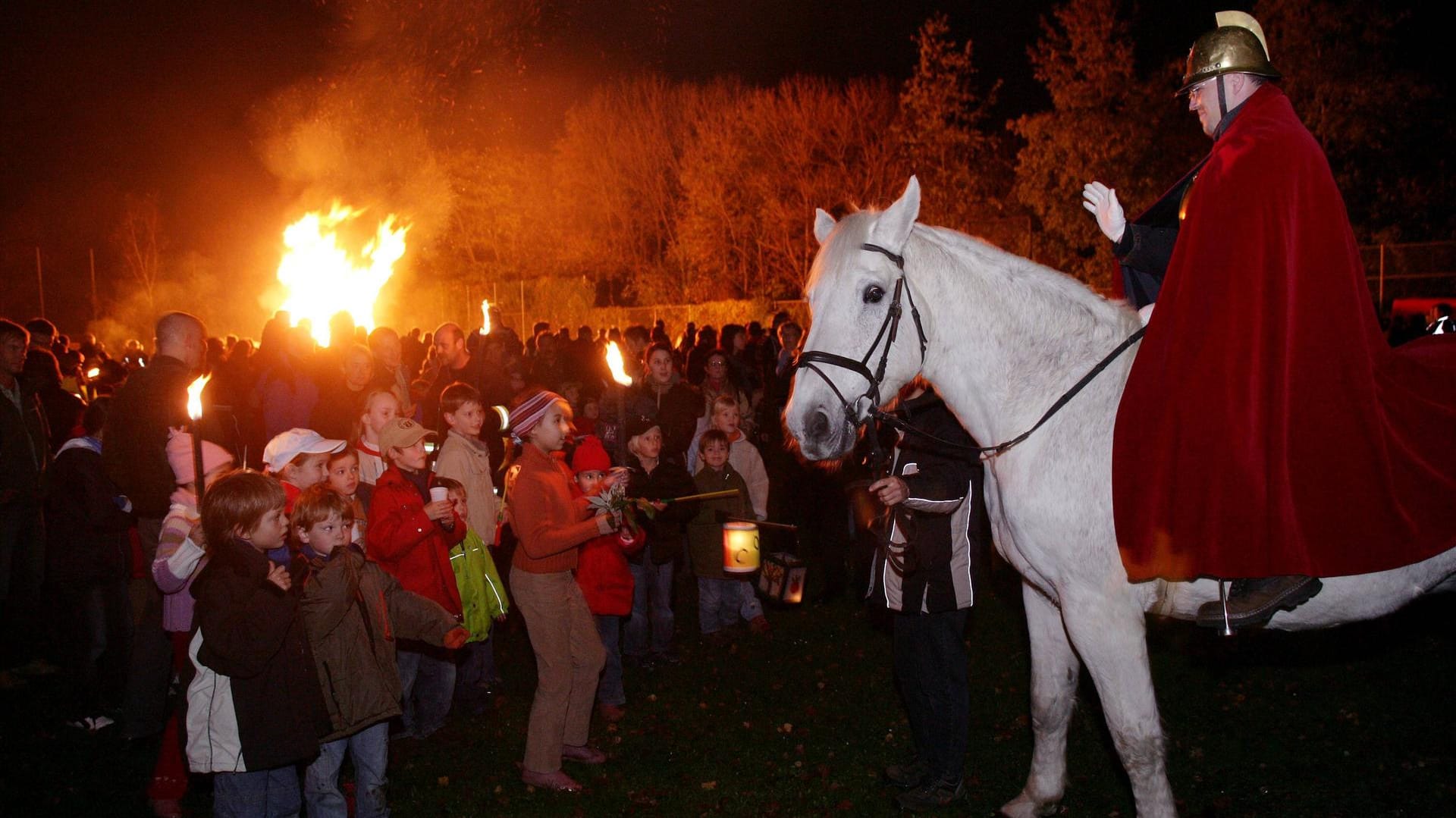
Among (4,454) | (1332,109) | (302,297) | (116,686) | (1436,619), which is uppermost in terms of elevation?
(1332,109)

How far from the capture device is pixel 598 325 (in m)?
37.4

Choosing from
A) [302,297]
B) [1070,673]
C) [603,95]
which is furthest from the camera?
[603,95]

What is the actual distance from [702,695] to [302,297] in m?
15.7

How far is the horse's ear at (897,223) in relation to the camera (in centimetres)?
403

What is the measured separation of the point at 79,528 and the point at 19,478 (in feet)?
4.35

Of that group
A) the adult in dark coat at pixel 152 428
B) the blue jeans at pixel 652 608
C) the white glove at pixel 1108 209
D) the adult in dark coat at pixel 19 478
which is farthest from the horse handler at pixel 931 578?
the adult in dark coat at pixel 19 478

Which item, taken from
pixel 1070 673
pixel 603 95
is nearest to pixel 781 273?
pixel 603 95

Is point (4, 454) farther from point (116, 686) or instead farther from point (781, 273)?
point (781, 273)

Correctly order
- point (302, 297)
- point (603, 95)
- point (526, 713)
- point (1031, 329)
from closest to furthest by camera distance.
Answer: point (1031, 329), point (526, 713), point (302, 297), point (603, 95)

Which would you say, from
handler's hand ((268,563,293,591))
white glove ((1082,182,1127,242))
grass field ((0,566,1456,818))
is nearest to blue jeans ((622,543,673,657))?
grass field ((0,566,1456,818))

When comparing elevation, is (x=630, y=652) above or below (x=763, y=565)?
below

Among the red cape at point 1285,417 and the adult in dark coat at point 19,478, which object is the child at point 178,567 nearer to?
the adult in dark coat at point 19,478

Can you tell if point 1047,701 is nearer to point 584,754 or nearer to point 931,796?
point 931,796

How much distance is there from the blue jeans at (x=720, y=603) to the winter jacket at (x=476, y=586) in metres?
2.45
